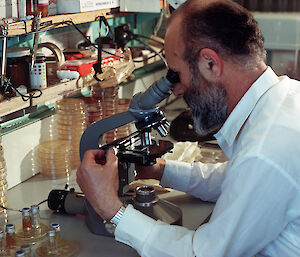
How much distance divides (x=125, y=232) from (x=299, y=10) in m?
3.10

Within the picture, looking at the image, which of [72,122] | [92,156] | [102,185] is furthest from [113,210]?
[72,122]

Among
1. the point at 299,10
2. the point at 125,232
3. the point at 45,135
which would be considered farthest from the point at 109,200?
the point at 299,10

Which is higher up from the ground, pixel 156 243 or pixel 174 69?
pixel 174 69

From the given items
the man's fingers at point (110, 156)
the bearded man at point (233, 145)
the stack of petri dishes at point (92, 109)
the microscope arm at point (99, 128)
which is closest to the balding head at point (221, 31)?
the bearded man at point (233, 145)

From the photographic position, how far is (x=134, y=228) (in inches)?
56.8

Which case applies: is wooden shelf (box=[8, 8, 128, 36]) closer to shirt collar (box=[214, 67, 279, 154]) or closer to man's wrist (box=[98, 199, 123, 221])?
man's wrist (box=[98, 199, 123, 221])

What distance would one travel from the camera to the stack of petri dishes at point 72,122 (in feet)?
7.44

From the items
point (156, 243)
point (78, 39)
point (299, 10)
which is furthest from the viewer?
point (299, 10)

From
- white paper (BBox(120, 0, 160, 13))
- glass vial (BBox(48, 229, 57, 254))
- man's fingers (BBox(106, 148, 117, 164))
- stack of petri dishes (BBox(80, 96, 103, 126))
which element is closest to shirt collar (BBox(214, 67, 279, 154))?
man's fingers (BBox(106, 148, 117, 164))

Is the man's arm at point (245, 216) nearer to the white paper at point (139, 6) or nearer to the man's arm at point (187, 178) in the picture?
the man's arm at point (187, 178)

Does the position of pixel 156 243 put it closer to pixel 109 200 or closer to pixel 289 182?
pixel 109 200

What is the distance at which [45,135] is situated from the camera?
7.37 ft

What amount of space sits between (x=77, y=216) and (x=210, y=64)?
0.76m

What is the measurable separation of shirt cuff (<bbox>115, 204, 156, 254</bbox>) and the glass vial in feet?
0.71
